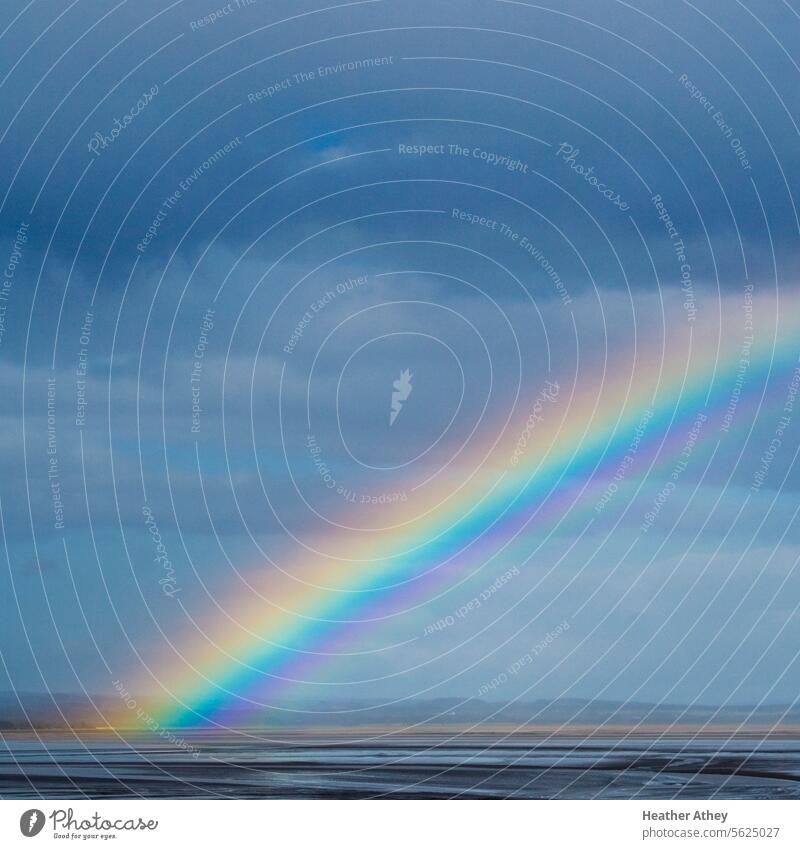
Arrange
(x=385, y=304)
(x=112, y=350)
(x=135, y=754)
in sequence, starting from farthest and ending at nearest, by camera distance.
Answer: (x=135, y=754)
(x=385, y=304)
(x=112, y=350)

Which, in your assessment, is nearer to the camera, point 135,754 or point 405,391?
point 405,391
